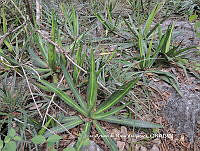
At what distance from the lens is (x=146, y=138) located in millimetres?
1633

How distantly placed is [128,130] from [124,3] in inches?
85.6

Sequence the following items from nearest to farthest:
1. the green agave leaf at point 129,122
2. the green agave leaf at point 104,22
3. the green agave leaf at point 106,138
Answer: the green agave leaf at point 106,138 → the green agave leaf at point 129,122 → the green agave leaf at point 104,22

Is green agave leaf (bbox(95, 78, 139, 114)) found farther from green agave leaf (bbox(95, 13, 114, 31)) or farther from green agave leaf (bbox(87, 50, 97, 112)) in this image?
green agave leaf (bbox(95, 13, 114, 31))

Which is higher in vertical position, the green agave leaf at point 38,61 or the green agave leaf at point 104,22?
the green agave leaf at point 104,22

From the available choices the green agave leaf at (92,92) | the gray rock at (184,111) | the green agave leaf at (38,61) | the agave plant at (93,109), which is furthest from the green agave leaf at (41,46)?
the gray rock at (184,111)

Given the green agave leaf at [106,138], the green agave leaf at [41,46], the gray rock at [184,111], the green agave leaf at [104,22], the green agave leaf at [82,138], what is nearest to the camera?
the green agave leaf at [82,138]

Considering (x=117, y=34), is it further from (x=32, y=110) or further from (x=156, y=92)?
(x=32, y=110)

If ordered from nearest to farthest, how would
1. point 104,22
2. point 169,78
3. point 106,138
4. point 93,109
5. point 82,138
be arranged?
point 82,138 → point 106,138 → point 93,109 → point 169,78 → point 104,22

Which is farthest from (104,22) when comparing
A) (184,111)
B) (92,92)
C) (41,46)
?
(184,111)

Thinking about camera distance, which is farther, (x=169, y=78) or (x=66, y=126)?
(x=169, y=78)

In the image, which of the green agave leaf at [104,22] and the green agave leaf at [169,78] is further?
the green agave leaf at [104,22]

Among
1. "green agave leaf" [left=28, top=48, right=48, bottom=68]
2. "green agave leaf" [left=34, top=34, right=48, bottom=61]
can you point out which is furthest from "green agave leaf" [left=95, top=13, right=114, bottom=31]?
"green agave leaf" [left=28, top=48, right=48, bottom=68]

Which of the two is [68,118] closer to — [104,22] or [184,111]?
[184,111]

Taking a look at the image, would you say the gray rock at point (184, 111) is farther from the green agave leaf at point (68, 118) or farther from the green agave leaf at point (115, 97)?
the green agave leaf at point (68, 118)
